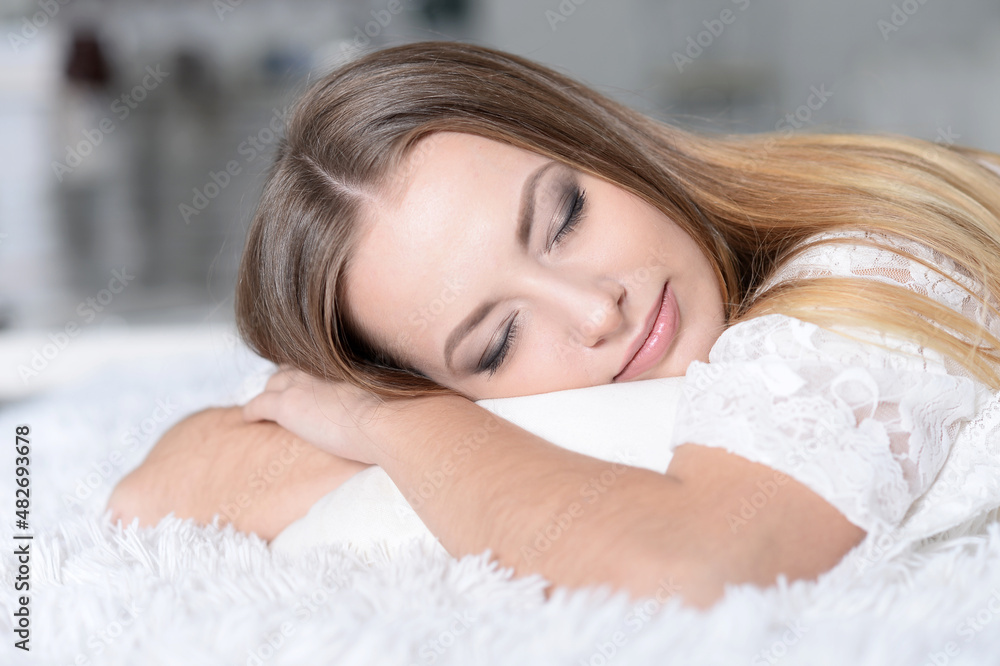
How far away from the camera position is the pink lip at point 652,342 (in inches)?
38.3

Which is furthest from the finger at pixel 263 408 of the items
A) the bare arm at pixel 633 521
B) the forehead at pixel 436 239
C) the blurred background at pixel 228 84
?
the blurred background at pixel 228 84

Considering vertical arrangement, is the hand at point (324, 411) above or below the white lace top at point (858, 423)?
below

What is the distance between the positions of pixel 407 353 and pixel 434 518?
1.10ft

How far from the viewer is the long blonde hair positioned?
1.06m

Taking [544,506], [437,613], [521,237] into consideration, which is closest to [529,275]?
[521,237]

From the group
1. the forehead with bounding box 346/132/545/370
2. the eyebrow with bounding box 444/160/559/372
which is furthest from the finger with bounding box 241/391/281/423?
the eyebrow with bounding box 444/160/559/372

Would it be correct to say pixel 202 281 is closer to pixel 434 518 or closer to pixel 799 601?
pixel 434 518

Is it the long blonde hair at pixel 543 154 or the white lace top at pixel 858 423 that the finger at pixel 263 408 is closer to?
the long blonde hair at pixel 543 154

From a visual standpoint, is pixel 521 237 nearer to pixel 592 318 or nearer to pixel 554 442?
pixel 592 318

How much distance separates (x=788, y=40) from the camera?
5199mm

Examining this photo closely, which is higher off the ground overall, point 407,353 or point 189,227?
point 407,353

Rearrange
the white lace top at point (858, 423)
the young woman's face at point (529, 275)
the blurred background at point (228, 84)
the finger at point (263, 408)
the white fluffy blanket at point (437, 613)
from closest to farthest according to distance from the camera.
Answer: the white fluffy blanket at point (437, 613), the white lace top at point (858, 423), the young woman's face at point (529, 275), the finger at point (263, 408), the blurred background at point (228, 84)

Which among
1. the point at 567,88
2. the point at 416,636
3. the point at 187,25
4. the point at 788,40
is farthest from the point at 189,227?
the point at 416,636

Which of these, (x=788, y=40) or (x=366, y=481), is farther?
(x=788, y=40)
